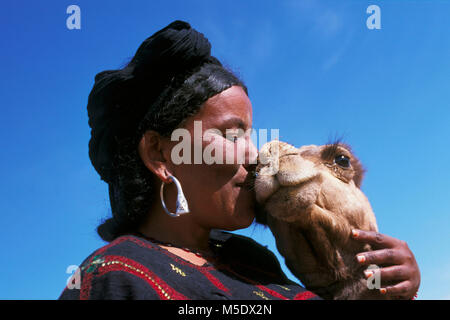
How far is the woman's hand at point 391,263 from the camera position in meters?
2.52

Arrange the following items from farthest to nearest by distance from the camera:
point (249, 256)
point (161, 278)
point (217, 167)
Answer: point (249, 256)
point (217, 167)
point (161, 278)

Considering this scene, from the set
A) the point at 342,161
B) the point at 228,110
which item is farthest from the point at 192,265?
the point at 342,161

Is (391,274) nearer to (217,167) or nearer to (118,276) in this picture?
(217,167)

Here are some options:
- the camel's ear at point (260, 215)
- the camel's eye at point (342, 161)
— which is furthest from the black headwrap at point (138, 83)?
the camel's eye at point (342, 161)

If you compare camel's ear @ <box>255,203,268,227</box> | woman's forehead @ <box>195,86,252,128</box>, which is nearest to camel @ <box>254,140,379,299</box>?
camel's ear @ <box>255,203,268,227</box>

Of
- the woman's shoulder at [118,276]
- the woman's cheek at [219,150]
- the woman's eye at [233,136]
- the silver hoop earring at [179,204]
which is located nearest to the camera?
the woman's shoulder at [118,276]

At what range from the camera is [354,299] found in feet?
8.28

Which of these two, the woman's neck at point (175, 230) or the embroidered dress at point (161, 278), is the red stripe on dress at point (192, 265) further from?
the woman's neck at point (175, 230)

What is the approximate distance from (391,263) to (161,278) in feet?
4.88

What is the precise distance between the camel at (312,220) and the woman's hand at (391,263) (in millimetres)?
70

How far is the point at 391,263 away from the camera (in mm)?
2611

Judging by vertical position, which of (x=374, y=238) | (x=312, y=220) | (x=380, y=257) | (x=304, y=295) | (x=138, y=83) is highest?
(x=138, y=83)
